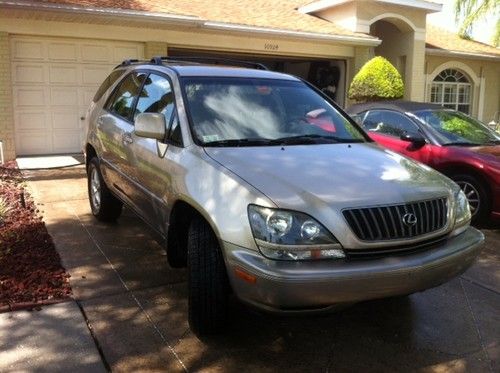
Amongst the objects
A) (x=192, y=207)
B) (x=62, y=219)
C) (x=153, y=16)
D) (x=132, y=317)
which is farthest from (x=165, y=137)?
(x=153, y=16)

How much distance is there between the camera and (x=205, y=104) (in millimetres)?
4066

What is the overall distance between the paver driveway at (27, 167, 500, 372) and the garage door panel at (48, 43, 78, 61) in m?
7.25

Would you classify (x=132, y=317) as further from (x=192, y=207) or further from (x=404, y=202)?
(x=404, y=202)

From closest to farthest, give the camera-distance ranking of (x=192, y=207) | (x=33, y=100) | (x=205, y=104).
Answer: (x=192, y=207) → (x=205, y=104) → (x=33, y=100)

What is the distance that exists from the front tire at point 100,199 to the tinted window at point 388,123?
12.9 ft

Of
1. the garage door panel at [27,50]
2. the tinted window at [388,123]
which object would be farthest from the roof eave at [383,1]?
the garage door panel at [27,50]

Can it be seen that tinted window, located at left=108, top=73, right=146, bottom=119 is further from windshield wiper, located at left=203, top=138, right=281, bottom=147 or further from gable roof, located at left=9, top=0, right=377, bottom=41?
gable roof, located at left=9, top=0, right=377, bottom=41

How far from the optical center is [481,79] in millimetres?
19969

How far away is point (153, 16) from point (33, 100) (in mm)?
3105

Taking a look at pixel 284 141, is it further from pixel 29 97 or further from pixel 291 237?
pixel 29 97

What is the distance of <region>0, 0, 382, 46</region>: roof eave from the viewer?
33.2 feet

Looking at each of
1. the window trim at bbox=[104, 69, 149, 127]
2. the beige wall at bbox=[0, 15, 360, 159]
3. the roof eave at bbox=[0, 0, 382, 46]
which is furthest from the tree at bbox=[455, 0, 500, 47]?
the window trim at bbox=[104, 69, 149, 127]

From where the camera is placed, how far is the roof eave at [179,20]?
10109 millimetres

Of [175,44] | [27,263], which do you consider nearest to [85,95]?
[175,44]
